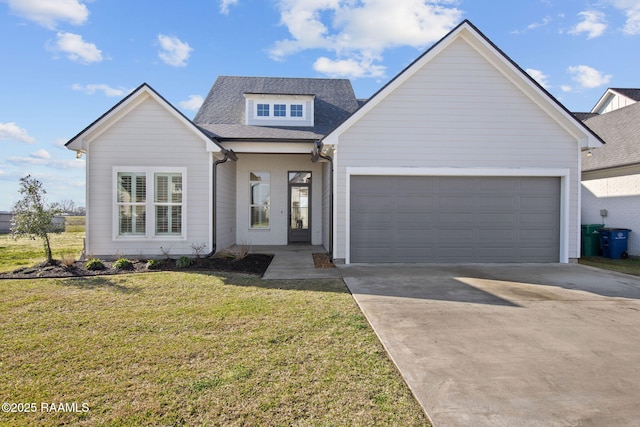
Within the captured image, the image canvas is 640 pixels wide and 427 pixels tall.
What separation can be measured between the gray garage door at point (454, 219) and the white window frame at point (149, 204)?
4740 millimetres

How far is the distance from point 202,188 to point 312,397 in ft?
27.1

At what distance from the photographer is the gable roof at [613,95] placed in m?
20.5

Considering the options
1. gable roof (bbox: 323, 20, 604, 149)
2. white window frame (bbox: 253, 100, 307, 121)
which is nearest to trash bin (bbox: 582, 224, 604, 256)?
gable roof (bbox: 323, 20, 604, 149)

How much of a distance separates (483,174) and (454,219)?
4.76ft

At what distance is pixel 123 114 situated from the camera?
389 inches

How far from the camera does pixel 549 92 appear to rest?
9.36 metres

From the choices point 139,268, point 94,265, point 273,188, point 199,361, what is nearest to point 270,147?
point 273,188

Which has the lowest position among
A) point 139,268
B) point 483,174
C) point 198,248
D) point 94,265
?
point 139,268

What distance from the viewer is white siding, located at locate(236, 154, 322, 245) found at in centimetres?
1373

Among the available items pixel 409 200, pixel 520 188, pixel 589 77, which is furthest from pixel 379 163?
pixel 589 77

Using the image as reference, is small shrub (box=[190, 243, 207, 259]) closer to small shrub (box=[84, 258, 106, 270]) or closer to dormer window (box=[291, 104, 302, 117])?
small shrub (box=[84, 258, 106, 270])

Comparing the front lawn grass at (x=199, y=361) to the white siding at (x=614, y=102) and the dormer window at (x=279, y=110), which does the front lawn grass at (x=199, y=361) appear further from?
the white siding at (x=614, y=102)

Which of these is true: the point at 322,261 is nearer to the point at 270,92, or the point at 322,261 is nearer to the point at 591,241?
the point at 270,92

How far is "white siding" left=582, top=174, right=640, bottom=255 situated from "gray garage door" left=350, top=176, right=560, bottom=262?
4.27 meters
